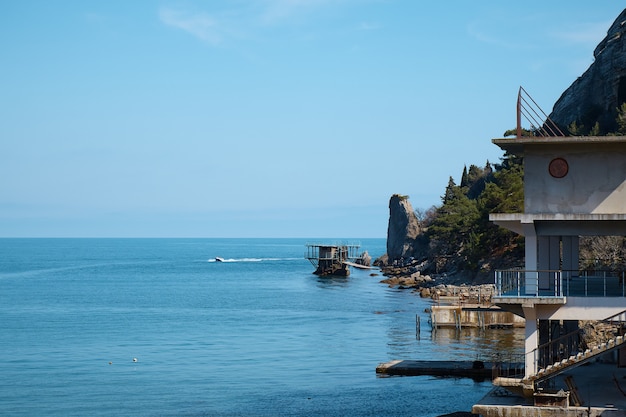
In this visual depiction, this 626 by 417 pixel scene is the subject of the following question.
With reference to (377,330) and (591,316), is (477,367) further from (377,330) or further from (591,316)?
(377,330)

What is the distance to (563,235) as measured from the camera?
29.9 meters

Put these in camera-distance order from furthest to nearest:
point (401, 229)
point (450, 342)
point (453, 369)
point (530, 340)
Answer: point (401, 229)
point (450, 342)
point (453, 369)
point (530, 340)

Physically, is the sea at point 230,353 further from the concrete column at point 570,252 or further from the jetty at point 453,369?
the concrete column at point 570,252

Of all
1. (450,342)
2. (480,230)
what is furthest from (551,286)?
(480,230)

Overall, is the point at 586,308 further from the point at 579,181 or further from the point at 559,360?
the point at 579,181

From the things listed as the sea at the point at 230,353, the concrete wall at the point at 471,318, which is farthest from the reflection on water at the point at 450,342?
the concrete wall at the point at 471,318

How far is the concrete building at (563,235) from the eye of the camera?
91.9ft

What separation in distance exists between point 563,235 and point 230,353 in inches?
1353

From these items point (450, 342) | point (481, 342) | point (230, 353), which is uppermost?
point (481, 342)

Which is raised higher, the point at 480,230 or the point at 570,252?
the point at 480,230

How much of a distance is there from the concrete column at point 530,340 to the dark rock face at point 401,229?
400ft

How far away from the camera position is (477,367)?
42.8 m

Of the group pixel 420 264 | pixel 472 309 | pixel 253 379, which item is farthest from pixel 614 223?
pixel 420 264

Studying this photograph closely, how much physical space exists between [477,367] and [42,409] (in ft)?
64.9
